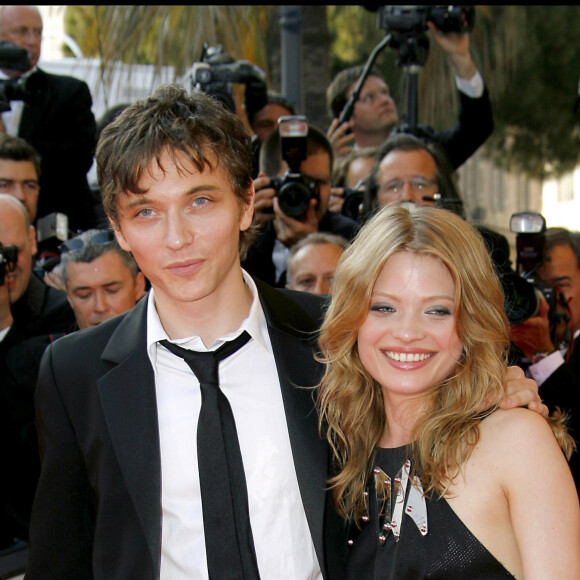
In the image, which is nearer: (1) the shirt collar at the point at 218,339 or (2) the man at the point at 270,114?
(1) the shirt collar at the point at 218,339

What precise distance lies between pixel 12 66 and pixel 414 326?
9.08 ft

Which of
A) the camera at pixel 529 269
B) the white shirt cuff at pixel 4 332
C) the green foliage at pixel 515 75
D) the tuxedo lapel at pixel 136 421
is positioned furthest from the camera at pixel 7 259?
the green foliage at pixel 515 75

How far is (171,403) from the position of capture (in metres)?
2.20

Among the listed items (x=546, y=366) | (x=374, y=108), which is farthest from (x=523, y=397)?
(x=374, y=108)

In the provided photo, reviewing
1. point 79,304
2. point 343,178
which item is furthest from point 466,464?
point 343,178

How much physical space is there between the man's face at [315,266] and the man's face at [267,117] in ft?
4.53

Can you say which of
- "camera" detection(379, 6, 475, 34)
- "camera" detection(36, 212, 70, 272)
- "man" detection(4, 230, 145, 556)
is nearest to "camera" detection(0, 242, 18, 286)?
"man" detection(4, 230, 145, 556)

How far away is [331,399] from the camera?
7.64 feet

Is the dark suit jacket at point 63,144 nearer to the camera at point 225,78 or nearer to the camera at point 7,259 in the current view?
the camera at point 225,78

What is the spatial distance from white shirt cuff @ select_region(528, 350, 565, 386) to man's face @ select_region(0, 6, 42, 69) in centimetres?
298

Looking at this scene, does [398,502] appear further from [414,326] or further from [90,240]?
[90,240]

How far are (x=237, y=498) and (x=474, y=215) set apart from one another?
13059mm

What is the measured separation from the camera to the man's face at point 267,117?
5020 millimetres

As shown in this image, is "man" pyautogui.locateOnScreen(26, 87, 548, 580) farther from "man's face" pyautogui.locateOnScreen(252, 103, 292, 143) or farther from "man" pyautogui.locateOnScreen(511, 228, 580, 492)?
"man's face" pyautogui.locateOnScreen(252, 103, 292, 143)
